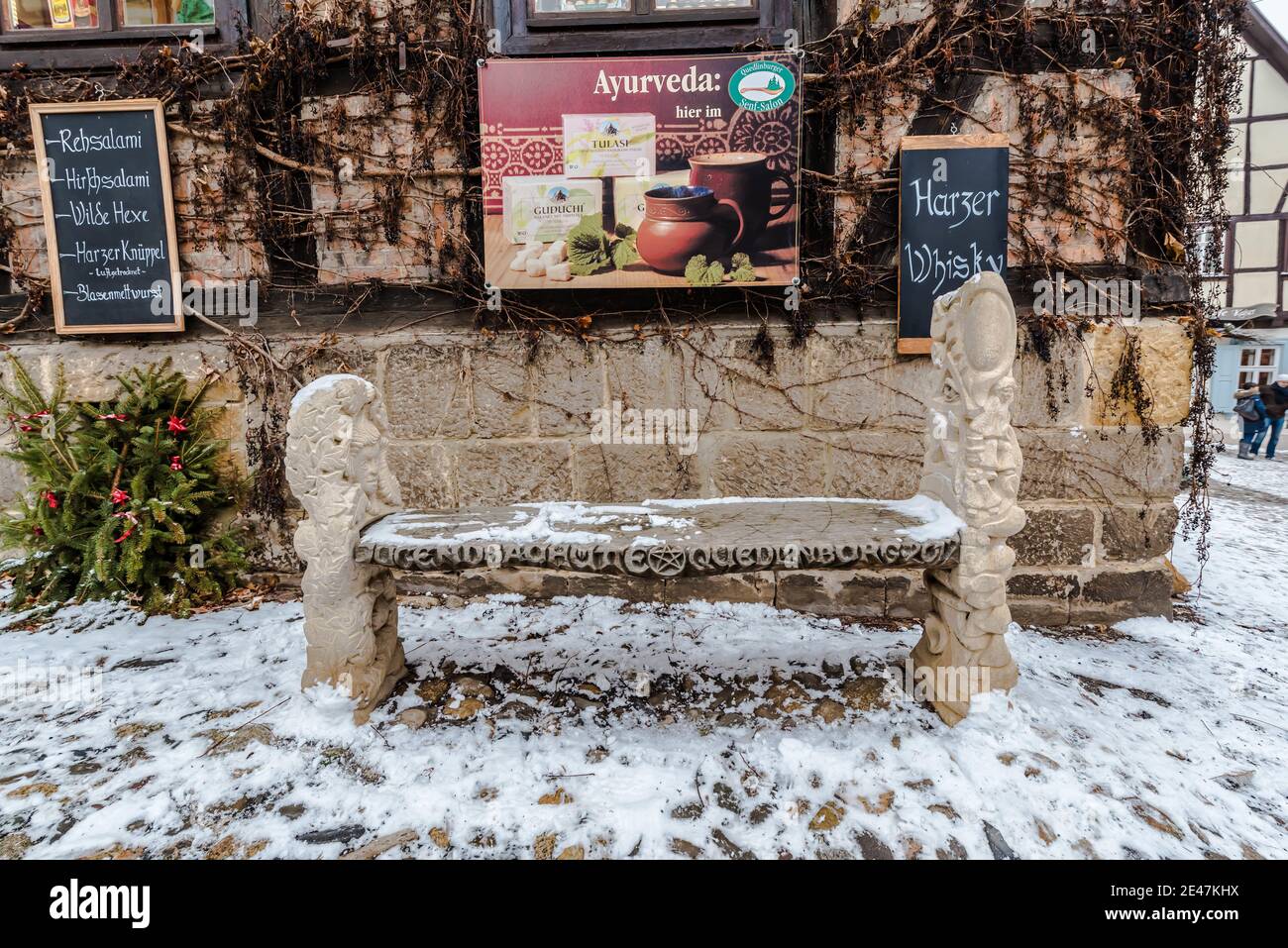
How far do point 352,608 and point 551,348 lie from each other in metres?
1.50

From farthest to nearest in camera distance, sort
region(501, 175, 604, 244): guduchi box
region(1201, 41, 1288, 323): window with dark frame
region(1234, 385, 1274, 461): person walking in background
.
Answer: region(1201, 41, 1288, 323): window with dark frame
region(1234, 385, 1274, 461): person walking in background
region(501, 175, 604, 244): guduchi box

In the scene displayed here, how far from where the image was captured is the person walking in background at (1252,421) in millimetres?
7652

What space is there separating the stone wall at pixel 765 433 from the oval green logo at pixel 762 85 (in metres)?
0.99

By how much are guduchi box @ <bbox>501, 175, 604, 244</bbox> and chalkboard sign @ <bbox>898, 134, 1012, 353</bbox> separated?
142 cm

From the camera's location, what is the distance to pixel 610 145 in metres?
2.80

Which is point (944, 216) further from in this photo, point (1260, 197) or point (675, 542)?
point (1260, 197)

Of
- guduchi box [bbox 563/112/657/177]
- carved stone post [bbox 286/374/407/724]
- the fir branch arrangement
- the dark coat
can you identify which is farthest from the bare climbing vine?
the dark coat

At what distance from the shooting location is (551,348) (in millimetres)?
2941

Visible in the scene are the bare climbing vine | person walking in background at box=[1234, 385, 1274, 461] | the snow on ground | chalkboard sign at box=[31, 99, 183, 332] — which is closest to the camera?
the snow on ground

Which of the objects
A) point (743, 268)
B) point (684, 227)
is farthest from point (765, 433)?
point (684, 227)

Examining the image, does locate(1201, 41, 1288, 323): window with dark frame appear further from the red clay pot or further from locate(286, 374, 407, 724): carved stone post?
locate(286, 374, 407, 724): carved stone post

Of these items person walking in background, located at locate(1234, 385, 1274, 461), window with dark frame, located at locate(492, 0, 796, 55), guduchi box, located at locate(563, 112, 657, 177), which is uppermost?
window with dark frame, located at locate(492, 0, 796, 55)

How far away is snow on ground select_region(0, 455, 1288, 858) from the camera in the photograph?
5.01 feet
